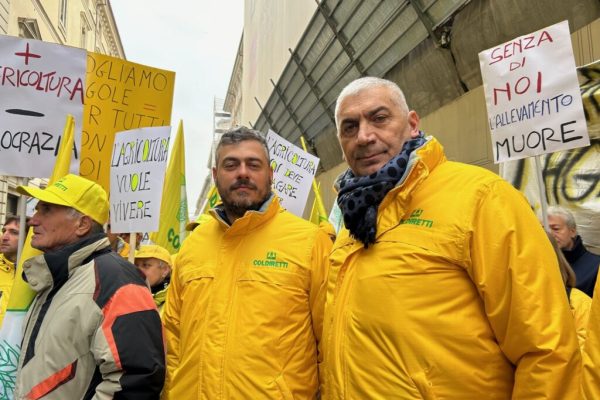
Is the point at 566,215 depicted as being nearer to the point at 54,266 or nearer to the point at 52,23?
the point at 54,266

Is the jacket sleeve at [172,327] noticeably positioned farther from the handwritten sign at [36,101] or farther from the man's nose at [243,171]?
the handwritten sign at [36,101]

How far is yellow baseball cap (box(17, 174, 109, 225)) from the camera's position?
2.28 meters

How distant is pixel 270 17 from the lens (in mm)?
23797

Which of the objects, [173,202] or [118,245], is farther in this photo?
[173,202]

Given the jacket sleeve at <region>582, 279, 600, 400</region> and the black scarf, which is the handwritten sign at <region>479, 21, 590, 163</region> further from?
the jacket sleeve at <region>582, 279, 600, 400</region>

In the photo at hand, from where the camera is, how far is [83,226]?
7.65 feet

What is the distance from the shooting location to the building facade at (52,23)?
17.0 metres

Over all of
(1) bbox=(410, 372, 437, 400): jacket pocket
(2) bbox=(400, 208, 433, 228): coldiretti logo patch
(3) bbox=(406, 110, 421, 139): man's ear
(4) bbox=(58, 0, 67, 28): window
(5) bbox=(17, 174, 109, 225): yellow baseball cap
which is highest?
(4) bbox=(58, 0, 67, 28): window

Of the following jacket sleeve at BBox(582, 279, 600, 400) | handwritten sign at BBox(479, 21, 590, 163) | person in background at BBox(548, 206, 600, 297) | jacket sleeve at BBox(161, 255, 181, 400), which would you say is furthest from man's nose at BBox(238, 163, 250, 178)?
person in background at BBox(548, 206, 600, 297)

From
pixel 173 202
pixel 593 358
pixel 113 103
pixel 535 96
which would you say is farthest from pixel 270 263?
pixel 173 202

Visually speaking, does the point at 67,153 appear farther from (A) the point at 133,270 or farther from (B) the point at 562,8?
(B) the point at 562,8

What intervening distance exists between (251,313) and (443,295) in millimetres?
902

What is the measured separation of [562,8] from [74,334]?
16.9 ft

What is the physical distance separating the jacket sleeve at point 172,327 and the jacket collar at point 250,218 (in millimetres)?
347
